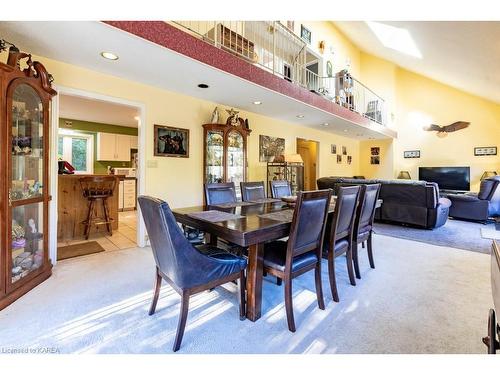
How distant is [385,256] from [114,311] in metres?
3.09

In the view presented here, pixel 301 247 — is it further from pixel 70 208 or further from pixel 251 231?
pixel 70 208

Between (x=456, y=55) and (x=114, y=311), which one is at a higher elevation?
(x=456, y=55)

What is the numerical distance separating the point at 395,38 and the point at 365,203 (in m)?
5.48

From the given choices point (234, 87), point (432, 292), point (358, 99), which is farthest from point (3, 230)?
point (358, 99)

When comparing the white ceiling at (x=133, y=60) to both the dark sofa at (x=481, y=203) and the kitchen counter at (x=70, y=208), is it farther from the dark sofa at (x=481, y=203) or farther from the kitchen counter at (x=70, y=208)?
the dark sofa at (x=481, y=203)

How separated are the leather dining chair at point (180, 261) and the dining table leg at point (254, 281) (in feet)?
0.27

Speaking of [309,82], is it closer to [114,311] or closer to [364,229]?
[364,229]

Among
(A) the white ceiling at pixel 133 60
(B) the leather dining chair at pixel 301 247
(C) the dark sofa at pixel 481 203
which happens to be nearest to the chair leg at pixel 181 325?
(B) the leather dining chair at pixel 301 247

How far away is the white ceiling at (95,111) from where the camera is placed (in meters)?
4.71

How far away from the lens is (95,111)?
5398 millimetres

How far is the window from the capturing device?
633cm

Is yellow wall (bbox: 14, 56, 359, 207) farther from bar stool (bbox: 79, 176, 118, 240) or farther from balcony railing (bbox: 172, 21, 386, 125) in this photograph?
balcony railing (bbox: 172, 21, 386, 125)
